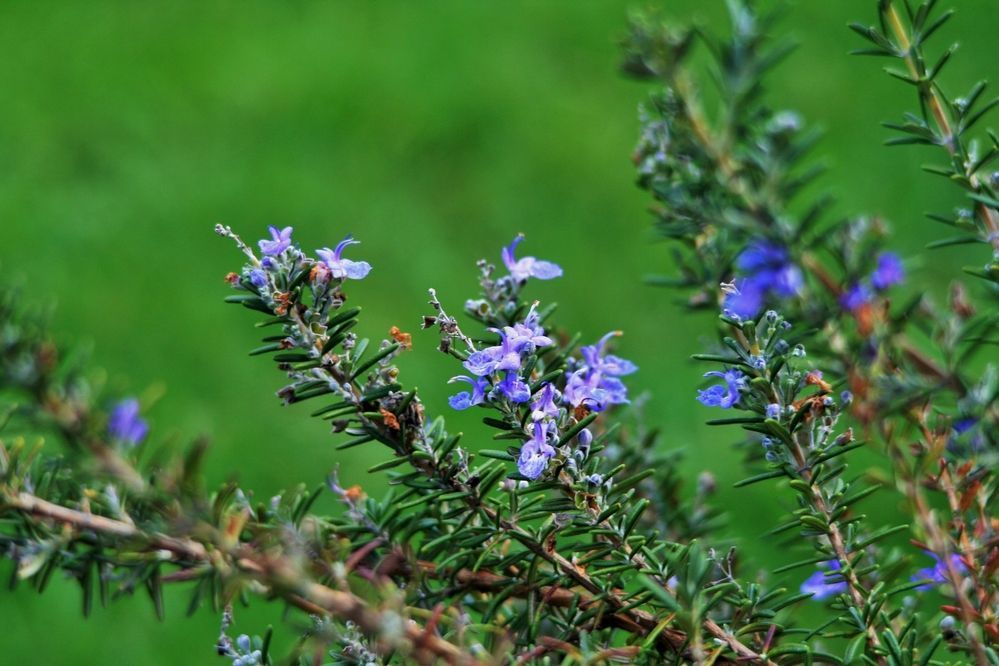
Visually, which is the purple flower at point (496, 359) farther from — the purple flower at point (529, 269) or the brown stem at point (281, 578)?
the brown stem at point (281, 578)

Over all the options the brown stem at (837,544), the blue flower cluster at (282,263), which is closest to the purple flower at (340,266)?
the blue flower cluster at (282,263)

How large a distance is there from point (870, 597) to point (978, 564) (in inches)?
6.7

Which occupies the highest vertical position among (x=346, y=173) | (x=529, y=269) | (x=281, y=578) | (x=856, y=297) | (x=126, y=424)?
(x=346, y=173)

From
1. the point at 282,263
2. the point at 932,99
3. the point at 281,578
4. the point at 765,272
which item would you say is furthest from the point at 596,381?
the point at 932,99

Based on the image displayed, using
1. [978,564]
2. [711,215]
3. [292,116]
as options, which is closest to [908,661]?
[978,564]

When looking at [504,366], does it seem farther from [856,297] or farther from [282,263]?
Answer: [856,297]

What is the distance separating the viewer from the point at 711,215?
5.71 ft

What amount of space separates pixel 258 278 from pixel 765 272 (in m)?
0.74

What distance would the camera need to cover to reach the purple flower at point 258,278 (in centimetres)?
126

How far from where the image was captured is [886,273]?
1.91 m

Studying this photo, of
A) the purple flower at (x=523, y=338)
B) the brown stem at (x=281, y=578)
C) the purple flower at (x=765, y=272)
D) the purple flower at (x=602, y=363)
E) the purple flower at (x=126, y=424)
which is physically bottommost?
the brown stem at (x=281, y=578)

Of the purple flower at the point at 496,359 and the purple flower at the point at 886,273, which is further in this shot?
the purple flower at the point at 886,273

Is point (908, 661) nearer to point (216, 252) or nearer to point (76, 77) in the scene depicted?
point (216, 252)

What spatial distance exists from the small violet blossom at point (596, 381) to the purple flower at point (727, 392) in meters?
0.10
